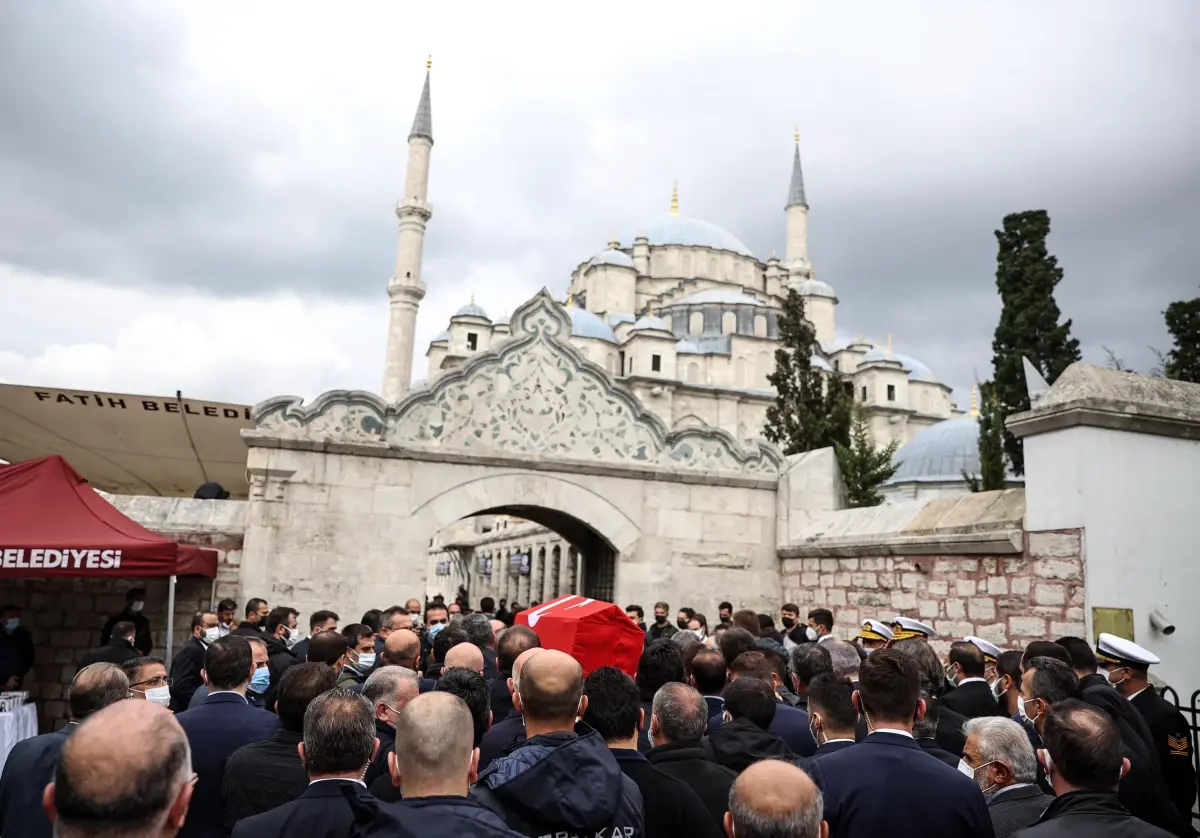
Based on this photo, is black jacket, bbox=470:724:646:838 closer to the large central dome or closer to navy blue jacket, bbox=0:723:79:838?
navy blue jacket, bbox=0:723:79:838

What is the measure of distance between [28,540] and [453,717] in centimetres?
690

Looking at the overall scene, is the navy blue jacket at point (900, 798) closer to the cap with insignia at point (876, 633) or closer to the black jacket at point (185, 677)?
the cap with insignia at point (876, 633)

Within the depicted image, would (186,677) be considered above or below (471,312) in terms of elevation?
→ below

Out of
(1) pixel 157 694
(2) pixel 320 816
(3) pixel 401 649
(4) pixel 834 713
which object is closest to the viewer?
(2) pixel 320 816

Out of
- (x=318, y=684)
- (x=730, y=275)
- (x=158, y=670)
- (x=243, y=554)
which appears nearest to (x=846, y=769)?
(x=318, y=684)

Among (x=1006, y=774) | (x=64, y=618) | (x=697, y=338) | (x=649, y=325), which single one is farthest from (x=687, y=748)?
(x=697, y=338)

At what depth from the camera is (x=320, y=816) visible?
2.47 m

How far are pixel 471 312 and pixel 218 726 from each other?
48.4 metres

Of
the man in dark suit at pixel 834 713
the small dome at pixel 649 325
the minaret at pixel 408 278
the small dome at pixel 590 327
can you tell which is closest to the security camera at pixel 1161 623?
the man in dark suit at pixel 834 713

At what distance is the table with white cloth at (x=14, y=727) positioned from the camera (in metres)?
5.93

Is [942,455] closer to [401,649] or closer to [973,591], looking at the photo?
[973,591]

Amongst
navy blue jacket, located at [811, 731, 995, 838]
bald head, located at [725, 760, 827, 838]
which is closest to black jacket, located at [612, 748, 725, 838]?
navy blue jacket, located at [811, 731, 995, 838]

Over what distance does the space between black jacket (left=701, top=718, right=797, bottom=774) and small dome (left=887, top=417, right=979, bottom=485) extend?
3123 centimetres

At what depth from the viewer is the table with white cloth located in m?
5.93
